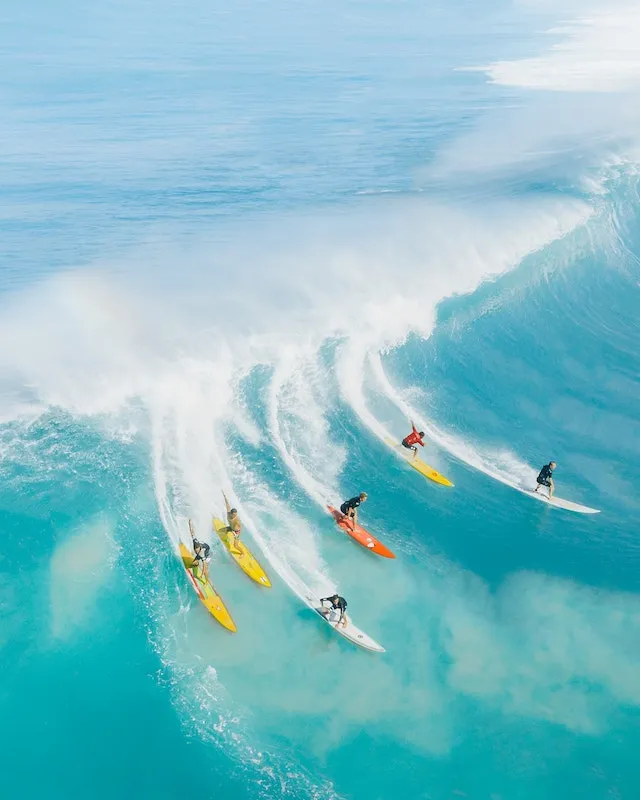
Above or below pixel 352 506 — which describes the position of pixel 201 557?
below

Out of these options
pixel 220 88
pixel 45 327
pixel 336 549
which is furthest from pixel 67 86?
pixel 336 549

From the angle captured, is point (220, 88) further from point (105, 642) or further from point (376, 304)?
point (105, 642)

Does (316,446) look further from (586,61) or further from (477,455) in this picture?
(586,61)

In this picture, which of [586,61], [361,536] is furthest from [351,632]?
[586,61]

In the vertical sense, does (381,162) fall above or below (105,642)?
above

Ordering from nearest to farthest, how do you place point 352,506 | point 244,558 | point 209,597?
1. point 209,597
2. point 244,558
3. point 352,506

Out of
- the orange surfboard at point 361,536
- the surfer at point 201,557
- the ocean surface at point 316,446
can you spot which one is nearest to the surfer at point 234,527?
the ocean surface at point 316,446

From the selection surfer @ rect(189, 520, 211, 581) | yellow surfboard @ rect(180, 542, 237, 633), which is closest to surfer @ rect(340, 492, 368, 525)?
surfer @ rect(189, 520, 211, 581)

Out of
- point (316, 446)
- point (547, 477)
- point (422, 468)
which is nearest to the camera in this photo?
point (547, 477)
